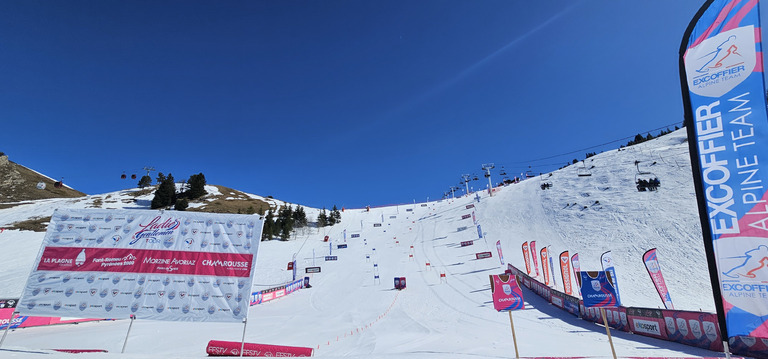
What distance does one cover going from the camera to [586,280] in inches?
416

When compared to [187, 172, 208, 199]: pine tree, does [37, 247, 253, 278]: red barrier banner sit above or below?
below

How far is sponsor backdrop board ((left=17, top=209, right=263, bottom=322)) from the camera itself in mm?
7430

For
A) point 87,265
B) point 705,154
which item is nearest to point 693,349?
point 705,154

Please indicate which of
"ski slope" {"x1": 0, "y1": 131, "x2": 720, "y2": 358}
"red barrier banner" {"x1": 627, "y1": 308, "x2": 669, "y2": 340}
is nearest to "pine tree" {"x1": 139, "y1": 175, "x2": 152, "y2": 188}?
"ski slope" {"x1": 0, "y1": 131, "x2": 720, "y2": 358}

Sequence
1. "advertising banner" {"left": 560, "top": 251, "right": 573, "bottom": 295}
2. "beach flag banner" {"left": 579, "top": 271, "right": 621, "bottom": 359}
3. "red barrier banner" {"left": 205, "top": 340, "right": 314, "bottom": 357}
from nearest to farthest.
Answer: "beach flag banner" {"left": 579, "top": 271, "right": 621, "bottom": 359} → "red barrier banner" {"left": 205, "top": 340, "right": 314, "bottom": 357} → "advertising banner" {"left": 560, "top": 251, "right": 573, "bottom": 295}

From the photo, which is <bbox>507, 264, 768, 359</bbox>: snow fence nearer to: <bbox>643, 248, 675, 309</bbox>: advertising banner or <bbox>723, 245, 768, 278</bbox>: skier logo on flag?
<bbox>643, 248, 675, 309</bbox>: advertising banner

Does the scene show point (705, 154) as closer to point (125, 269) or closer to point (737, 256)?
point (737, 256)

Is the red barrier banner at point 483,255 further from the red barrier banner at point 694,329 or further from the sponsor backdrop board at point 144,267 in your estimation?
the sponsor backdrop board at point 144,267

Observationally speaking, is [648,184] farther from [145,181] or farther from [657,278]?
[145,181]

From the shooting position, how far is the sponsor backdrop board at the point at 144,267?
7430 mm

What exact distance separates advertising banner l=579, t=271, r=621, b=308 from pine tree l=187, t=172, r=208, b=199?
397 ft

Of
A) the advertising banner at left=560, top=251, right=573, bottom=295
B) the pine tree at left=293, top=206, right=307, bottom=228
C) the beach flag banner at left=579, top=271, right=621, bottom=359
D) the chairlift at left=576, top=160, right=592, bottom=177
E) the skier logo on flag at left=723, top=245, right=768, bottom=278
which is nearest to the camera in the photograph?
the skier logo on flag at left=723, top=245, right=768, bottom=278

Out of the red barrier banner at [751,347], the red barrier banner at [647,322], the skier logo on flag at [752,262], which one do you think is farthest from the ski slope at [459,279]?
the skier logo on flag at [752,262]

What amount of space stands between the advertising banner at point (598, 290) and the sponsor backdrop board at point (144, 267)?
1106cm
